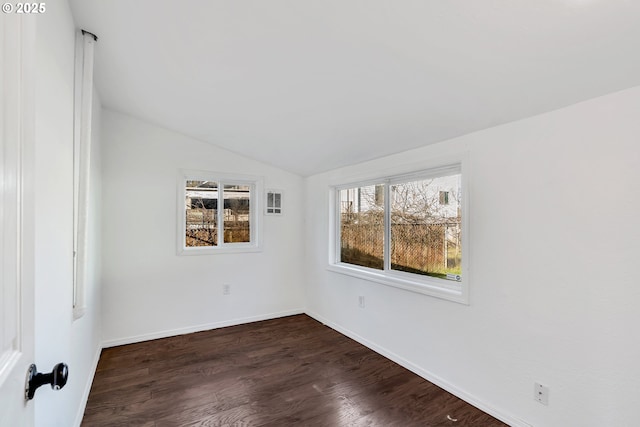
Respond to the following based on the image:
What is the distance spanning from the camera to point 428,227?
2.86 meters

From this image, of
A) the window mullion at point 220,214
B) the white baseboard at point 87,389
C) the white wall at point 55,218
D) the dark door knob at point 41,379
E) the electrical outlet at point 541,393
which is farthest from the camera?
the window mullion at point 220,214

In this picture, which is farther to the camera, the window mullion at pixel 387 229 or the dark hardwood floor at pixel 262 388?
the window mullion at pixel 387 229

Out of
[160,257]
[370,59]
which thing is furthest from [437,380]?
[160,257]

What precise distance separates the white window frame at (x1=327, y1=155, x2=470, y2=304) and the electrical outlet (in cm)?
63

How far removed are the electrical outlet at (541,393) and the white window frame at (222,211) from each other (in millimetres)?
3176

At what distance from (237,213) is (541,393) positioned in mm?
3523

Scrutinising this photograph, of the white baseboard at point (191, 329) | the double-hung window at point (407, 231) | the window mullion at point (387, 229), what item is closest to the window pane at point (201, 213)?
the white baseboard at point (191, 329)

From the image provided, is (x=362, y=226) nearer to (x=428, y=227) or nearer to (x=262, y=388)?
(x=428, y=227)

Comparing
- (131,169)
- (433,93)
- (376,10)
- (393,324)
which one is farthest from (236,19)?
(393,324)

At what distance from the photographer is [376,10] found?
4.75 feet

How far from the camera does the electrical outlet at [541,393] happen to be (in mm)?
1905

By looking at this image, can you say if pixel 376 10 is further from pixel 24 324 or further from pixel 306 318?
pixel 306 318

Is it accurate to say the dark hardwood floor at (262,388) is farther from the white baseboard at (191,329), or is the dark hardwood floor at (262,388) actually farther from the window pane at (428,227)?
the window pane at (428,227)

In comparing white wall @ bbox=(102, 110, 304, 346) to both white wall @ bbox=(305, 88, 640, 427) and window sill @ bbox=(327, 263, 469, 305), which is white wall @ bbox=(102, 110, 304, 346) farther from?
white wall @ bbox=(305, 88, 640, 427)
